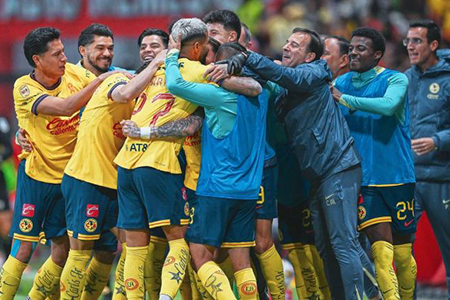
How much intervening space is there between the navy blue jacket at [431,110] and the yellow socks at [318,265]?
5.84 feet

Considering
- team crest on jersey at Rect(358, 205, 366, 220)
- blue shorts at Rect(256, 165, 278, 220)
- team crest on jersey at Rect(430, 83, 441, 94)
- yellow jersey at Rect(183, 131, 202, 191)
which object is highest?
team crest on jersey at Rect(430, 83, 441, 94)

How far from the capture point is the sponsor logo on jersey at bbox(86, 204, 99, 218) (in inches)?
349

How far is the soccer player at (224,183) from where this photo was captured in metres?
8.21

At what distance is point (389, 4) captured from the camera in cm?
1789

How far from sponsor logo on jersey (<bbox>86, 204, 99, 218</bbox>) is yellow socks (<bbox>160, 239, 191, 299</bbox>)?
888 mm

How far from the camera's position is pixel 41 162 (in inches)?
367

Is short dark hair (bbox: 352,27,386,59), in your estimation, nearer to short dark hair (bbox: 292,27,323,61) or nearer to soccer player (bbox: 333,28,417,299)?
soccer player (bbox: 333,28,417,299)

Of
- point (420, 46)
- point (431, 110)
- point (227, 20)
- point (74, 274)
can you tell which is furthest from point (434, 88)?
point (74, 274)

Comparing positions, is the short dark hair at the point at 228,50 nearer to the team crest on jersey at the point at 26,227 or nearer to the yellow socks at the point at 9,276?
the team crest on jersey at the point at 26,227

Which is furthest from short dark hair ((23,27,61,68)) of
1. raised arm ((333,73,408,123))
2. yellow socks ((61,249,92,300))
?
raised arm ((333,73,408,123))

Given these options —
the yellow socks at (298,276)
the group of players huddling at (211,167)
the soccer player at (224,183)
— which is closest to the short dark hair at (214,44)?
the group of players huddling at (211,167)

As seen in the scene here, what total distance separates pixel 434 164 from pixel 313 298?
89.6 inches

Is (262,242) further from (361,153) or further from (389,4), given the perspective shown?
(389,4)

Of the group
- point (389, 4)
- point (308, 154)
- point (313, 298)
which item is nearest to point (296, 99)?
point (308, 154)
